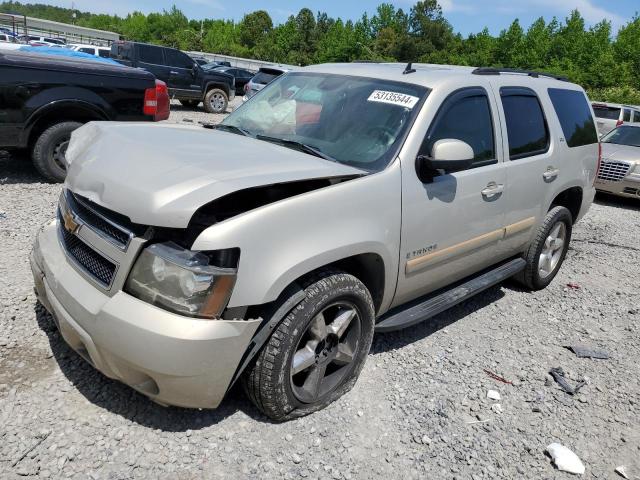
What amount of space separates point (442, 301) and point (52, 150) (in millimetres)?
4948

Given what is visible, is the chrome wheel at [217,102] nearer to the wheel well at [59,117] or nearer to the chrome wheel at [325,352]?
the wheel well at [59,117]

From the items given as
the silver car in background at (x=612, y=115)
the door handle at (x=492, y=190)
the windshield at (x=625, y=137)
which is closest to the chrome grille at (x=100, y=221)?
the door handle at (x=492, y=190)

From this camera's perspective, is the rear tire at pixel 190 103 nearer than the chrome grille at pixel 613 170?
No

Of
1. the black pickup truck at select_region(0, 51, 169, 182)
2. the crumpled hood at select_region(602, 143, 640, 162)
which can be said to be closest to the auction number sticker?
the black pickup truck at select_region(0, 51, 169, 182)

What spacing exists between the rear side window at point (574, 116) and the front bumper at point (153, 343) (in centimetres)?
367

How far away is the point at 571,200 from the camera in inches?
207

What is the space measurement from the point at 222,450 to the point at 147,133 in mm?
1818

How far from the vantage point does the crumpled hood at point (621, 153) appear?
968cm

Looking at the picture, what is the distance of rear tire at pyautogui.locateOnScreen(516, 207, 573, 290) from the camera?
468 cm

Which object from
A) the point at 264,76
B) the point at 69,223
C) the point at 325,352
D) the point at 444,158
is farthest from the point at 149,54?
the point at 325,352

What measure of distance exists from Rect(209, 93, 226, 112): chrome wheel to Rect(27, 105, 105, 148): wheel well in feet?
33.6

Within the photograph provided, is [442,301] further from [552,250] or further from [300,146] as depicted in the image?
[552,250]

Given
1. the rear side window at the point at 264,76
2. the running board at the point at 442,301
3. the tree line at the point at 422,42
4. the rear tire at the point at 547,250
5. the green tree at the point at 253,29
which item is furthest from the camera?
the green tree at the point at 253,29

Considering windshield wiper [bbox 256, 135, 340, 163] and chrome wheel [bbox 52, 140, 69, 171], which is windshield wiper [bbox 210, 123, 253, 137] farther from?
chrome wheel [bbox 52, 140, 69, 171]
